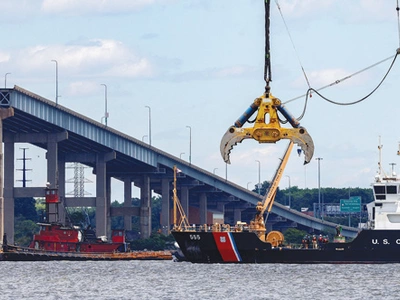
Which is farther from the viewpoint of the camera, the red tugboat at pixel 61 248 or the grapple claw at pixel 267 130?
the red tugboat at pixel 61 248

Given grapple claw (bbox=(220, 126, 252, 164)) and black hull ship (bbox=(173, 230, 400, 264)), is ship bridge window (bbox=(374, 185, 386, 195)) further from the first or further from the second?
grapple claw (bbox=(220, 126, 252, 164))

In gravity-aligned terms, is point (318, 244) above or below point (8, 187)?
below

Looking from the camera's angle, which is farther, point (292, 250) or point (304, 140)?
point (292, 250)

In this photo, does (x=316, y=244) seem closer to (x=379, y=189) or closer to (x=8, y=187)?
(x=379, y=189)

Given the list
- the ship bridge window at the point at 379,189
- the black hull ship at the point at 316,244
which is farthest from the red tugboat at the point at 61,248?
the ship bridge window at the point at 379,189

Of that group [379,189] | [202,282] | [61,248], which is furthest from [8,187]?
[202,282]

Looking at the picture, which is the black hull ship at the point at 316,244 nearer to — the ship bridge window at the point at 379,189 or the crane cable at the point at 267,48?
the ship bridge window at the point at 379,189

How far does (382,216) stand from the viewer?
13900 centimetres

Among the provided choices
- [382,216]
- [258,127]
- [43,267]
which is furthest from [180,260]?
[258,127]

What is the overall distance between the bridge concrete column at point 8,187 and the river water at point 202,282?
145 ft

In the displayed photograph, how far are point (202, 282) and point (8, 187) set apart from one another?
282 feet

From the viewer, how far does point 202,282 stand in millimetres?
114062

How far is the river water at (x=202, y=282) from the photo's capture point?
99562 millimetres

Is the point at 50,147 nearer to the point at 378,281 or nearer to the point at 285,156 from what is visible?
the point at 285,156
